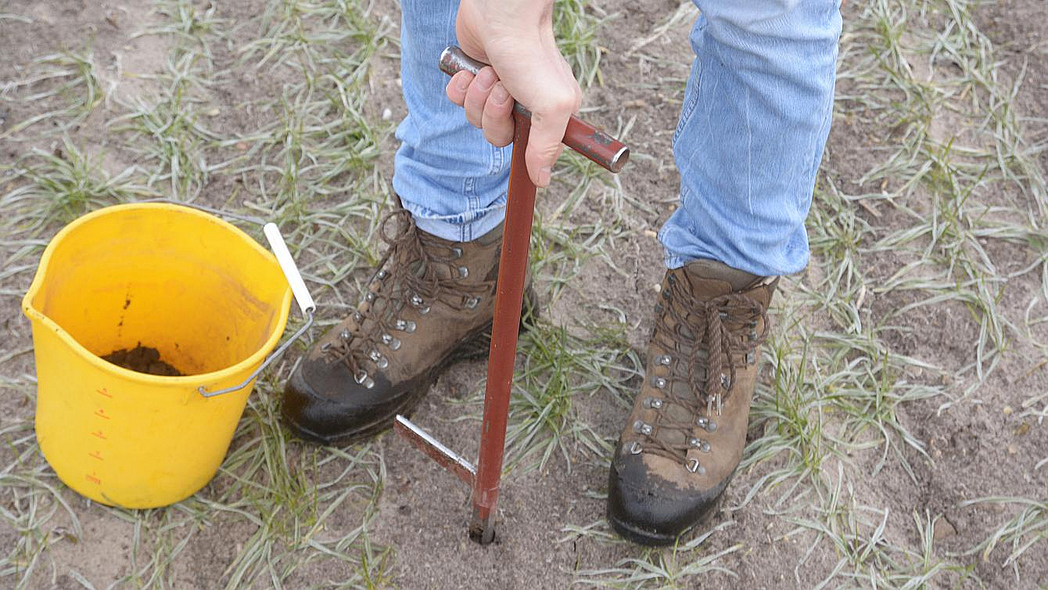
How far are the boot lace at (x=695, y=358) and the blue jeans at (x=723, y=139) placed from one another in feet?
0.30

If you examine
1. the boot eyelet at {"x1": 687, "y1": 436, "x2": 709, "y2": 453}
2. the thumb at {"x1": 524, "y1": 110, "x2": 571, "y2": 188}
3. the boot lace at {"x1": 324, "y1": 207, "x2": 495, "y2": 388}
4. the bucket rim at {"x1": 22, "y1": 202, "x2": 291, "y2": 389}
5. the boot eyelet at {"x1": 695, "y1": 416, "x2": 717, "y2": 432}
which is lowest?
the boot eyelet at {"x1": 687, "y1": 436, "x2": 709, "y2": 453}

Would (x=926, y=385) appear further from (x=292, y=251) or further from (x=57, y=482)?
(x=57, y=482)

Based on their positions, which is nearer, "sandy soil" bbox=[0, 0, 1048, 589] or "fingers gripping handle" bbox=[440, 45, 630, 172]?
"fingers gripping handle" bbox=[440, 45, 630, 172]

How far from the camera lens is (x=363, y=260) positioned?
223 cm

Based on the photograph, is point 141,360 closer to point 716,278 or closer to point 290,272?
point 290,272

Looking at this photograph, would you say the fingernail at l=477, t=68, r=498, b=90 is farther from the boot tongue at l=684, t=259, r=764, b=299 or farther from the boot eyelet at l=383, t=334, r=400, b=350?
the boot eyelet at l=383, t=334, r=400, b=350

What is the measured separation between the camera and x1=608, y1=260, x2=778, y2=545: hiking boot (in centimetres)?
175

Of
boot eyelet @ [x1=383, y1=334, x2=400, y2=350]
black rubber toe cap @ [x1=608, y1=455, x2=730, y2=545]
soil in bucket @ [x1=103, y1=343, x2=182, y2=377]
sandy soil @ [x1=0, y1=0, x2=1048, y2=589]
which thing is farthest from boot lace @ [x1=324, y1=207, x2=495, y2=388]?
black rubber toe cap @ [x1=608, y1=455, x2=730, y2=545]

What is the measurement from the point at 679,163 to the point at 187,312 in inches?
39.4

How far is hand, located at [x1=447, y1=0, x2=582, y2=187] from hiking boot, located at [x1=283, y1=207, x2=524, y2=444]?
0.67 m

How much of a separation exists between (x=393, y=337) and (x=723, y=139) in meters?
0.75

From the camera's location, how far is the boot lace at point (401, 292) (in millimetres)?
1853

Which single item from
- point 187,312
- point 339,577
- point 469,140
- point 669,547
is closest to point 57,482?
point 187,312

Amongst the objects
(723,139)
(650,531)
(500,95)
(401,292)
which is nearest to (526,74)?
(500,95)
